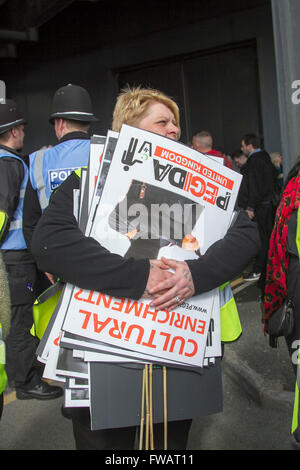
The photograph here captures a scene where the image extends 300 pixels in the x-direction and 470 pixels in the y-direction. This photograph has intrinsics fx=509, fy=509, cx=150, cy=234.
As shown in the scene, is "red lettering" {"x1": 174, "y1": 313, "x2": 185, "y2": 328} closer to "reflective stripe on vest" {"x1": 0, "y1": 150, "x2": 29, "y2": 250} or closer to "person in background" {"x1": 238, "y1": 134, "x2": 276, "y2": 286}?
"reflective stripe on vest" {"x1": 0, "y1": 150, "x2": 29, "y2": 250}

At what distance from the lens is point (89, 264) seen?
65.4 inches

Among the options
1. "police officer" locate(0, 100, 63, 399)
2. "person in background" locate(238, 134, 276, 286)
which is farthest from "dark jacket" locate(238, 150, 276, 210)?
"police officer" locate(0, 100, 63, 399)

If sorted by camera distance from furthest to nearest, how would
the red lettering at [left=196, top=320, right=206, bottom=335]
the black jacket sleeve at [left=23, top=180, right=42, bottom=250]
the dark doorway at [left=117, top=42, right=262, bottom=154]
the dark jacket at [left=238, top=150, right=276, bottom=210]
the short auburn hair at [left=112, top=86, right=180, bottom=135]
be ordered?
1. the dark doorway at [left=117, top=42, right=262, bottom=154]
2. the dark jacket at [left=238, top=150, right=276, bottom=210]
3. the black jacket sleeve at [left=23, top=180, right=42, bottom=250]
4. the short auburn hair at [left=112, top=86, right=180, bottom=135]
5. the red lettering at [left=196, top=320, right=206, bottom=335]

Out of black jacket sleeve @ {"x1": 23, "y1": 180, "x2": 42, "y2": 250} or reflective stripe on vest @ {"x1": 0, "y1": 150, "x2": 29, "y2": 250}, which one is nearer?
black jacket sleeve @ {"x1": 23, "y1": 180, "x2": 42, "y2": 250}

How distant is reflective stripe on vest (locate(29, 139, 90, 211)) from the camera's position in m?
3.10

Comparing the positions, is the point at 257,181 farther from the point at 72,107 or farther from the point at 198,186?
the point at 198,186

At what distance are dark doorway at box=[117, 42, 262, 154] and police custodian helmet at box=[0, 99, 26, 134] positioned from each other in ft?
20.1

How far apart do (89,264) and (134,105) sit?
0.73 m

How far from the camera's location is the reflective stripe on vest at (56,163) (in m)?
3.10

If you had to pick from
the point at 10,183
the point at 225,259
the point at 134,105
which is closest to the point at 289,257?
the point at 225,259

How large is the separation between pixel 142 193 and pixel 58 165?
5.22 ft

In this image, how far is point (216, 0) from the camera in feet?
29.7

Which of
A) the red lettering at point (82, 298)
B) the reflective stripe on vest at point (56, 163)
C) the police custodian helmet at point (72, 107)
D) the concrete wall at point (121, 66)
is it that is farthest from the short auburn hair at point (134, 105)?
the concrete wall at point (121, 66)

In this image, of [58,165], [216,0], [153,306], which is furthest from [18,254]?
[216,0]
